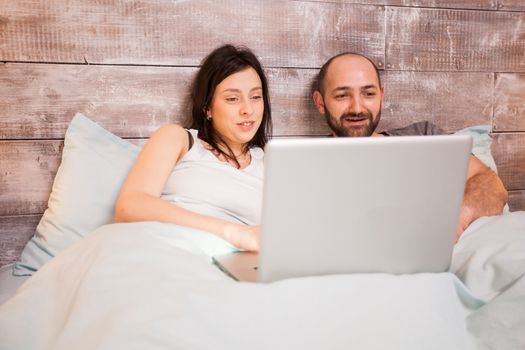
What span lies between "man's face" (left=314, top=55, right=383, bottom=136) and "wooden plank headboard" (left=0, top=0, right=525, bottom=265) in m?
0.10

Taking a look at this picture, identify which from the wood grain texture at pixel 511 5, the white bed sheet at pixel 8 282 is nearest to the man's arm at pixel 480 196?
the wood grain texture at pixel 511 5

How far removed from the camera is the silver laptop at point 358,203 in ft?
2.73

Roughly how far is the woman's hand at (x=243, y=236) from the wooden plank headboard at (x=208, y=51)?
2.14 ft

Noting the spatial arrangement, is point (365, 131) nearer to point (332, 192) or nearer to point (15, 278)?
point (332, 192)

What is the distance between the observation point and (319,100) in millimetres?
1901

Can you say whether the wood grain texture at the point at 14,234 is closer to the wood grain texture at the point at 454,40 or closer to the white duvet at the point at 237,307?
the white duvet at the point at 237,307

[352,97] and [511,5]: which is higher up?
[511,5]

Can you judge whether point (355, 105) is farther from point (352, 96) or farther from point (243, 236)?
point (243, 236)

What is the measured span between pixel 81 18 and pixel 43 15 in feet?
0.35

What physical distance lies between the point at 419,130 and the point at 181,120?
81 cm

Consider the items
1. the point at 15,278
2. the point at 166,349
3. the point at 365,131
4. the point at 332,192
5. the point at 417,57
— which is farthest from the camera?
the point at 417,57

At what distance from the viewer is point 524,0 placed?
2121 millimetres

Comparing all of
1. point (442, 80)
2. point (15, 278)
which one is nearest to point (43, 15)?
point (15, 278)

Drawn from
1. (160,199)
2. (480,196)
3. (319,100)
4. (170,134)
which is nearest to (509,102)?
(480,196)
